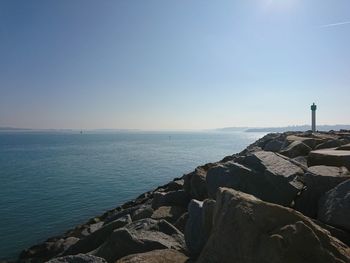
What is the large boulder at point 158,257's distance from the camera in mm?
6090

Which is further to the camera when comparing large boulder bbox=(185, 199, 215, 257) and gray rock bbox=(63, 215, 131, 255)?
gray rock bbox=(63, 215, 131, 255)

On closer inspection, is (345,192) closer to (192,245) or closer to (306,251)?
(306,251)

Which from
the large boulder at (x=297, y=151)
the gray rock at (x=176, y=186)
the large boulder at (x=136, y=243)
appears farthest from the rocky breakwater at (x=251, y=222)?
the gray rock at (x=176, y=186)

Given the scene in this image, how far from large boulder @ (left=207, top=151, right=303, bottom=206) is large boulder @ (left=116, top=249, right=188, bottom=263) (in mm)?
2471

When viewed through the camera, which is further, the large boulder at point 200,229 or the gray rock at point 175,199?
the gray rock at point 175,199

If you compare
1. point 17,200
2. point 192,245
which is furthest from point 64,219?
point 192,245

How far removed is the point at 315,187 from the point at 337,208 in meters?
1.46

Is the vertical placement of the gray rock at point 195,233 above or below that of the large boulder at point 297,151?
below

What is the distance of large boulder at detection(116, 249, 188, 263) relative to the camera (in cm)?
609

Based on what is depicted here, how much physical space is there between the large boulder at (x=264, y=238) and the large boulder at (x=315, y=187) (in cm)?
259

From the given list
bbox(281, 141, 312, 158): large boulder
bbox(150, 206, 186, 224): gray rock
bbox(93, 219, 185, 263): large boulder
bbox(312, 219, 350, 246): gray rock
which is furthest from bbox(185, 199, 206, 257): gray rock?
bbox(281, 141, 312, 158): large boulder

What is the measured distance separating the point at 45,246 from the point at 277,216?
532 inches

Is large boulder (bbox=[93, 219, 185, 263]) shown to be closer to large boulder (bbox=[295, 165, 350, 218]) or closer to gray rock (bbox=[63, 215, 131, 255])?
gray rock (bbox=[63, 215, 131, 255])

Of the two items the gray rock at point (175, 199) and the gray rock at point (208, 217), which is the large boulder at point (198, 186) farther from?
the gray rock at point (208, 217)
